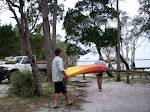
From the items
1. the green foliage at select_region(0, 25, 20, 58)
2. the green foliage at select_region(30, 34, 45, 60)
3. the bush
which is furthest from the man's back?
the green foliage at select_region(30, 34, 45, 60)

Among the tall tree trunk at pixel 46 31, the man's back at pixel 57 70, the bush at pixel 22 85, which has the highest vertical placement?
the tall tree trunk at pixel 46 31

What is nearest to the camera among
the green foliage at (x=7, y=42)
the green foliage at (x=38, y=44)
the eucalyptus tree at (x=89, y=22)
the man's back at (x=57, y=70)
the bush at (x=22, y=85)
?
the man's back at (x=57, y=70)

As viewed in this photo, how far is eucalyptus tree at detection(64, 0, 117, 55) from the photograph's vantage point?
16766mm

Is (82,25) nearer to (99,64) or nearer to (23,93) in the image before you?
(99,64)

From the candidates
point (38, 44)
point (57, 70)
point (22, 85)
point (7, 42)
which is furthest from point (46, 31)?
point (38, 44)

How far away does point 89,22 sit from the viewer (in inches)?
696

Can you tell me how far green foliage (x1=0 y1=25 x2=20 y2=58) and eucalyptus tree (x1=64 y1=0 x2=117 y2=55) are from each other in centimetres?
1744

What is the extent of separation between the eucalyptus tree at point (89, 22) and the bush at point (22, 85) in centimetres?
1049

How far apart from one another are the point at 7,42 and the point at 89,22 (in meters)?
20.1

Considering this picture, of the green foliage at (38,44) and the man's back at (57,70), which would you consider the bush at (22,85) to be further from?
the green foliage at (38,44)

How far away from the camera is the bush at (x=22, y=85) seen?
650cm

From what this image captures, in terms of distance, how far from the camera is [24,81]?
6797 mm

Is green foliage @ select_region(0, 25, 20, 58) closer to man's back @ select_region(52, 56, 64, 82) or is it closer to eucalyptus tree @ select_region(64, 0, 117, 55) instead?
eucalyptus tree @ select_region(64, 0, 117, 55)

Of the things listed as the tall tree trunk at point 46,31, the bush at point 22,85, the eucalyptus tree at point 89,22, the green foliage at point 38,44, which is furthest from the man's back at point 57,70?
the green foliage at point 38,44
